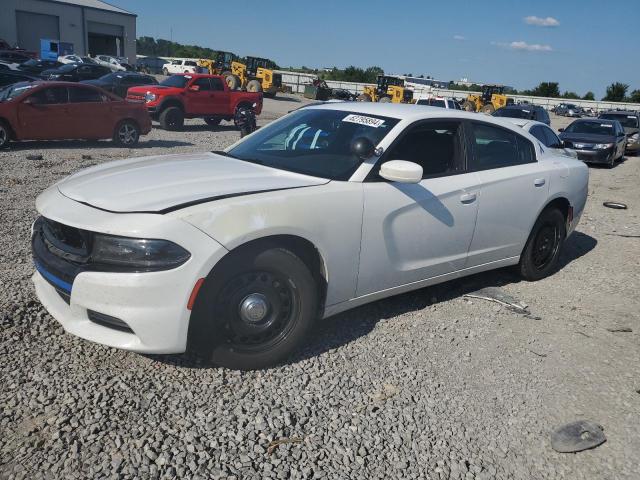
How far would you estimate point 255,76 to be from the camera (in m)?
37.0

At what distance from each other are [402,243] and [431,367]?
846 mm

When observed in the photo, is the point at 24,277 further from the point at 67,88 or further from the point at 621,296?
the point at 67,88

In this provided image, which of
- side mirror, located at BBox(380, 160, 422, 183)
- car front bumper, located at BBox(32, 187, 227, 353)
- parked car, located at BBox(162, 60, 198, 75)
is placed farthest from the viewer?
parked car, located at BBox(162, 60, 198, 75)

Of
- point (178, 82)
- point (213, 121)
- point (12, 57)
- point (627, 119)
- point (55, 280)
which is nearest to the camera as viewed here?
point (55, 280)

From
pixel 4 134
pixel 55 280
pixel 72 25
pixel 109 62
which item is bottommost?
pixel 4 134

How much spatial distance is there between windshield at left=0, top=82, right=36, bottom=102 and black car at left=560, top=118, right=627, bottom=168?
1392 cm

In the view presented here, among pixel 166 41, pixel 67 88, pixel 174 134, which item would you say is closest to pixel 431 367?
pixel 67 88

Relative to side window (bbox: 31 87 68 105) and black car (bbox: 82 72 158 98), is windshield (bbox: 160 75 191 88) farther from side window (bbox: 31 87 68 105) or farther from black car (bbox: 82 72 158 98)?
side window (bbox: 31 87 68 105)

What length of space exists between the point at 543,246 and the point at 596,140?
504 inches

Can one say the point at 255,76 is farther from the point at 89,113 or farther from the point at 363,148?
the point at 363,148

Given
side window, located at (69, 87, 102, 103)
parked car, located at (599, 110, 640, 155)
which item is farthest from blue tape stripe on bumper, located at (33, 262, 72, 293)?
parked car, located at (599, 110, 640, 155)

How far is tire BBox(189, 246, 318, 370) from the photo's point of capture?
3.03 meters

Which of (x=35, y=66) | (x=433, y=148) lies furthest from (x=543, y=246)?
(x=35, y=66)

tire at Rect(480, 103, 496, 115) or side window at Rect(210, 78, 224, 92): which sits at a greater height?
side window at Rect(210, 78, 224, 92)
